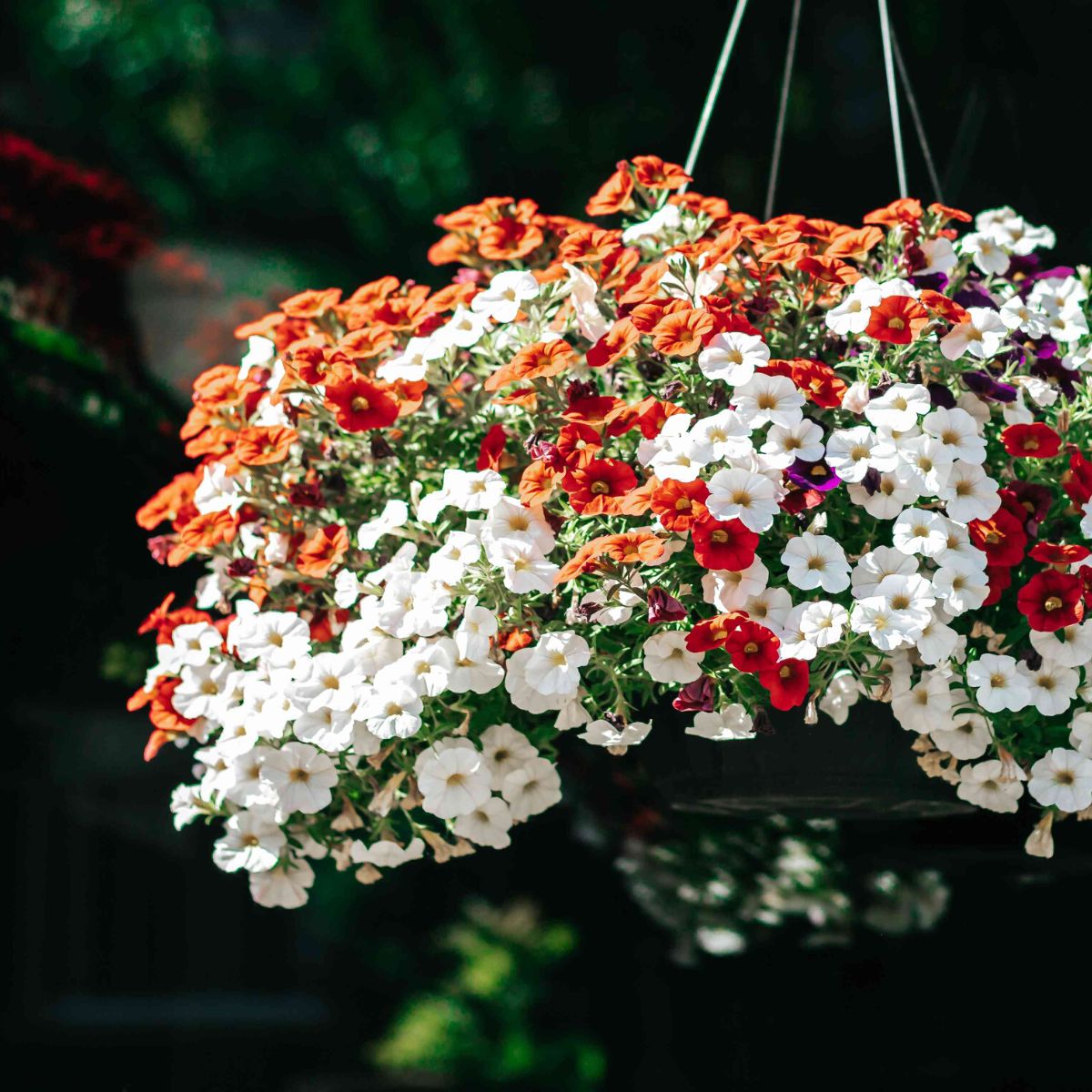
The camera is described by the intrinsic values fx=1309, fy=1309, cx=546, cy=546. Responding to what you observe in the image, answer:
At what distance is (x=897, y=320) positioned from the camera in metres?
1.03

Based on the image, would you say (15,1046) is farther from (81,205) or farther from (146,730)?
(81,205)

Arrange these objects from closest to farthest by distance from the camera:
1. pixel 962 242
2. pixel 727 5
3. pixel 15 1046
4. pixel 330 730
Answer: pixel 330 730 < pixel 962 242 < pixel 15 1046 < pixel 727 5

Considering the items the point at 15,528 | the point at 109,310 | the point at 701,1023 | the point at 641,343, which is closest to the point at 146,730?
the point at 15,528

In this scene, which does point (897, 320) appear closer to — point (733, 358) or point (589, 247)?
point (733, 358)

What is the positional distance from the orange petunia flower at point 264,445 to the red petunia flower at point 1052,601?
2.04 ft

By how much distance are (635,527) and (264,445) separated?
35cm

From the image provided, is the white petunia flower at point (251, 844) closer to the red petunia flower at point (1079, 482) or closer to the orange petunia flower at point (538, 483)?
the orange petunia flower at point (538, 483)

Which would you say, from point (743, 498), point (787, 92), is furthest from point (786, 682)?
point (787, 92)

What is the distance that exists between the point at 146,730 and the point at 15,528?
1.39ft

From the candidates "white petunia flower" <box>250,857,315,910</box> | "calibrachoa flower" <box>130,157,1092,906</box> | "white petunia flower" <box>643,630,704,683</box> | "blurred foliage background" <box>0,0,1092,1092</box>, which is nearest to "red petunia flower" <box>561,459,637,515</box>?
"calibrachoa flower" <box>130,157,1092,906</box>

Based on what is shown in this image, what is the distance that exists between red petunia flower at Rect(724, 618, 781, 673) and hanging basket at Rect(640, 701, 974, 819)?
5.2 inches

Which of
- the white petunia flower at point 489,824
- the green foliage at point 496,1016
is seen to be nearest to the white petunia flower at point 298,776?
the white petunia flower at point 489,824

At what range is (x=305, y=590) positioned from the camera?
1.25 metres

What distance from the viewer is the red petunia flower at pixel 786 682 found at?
0.97 m
